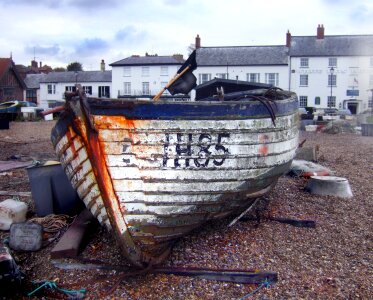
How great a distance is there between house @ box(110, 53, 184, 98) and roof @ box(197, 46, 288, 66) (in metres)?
3.36

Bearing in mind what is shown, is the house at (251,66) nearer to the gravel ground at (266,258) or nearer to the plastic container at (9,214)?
the gravel ground at (266,258)

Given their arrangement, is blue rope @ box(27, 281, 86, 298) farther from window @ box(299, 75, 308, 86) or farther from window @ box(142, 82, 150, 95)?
window @ box(299, 75, 308, 86)

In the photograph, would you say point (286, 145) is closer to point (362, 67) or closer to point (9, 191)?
point (9, 191)

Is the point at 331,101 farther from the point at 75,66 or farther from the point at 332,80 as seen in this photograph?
the point at 75,66

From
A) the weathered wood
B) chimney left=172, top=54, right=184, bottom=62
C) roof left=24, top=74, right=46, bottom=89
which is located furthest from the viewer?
roof left=24, top=74, right=46, bottom=89

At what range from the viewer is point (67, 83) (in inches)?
2388

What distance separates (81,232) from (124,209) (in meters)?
1.08

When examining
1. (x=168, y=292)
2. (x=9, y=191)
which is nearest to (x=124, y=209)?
(x=168, y=292)

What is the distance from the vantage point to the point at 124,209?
409cm

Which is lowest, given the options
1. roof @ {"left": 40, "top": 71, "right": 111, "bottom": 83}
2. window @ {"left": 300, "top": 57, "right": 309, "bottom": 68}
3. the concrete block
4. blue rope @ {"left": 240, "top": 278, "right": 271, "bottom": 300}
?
blue rope @ {"left": 240, "top": 278, "right": 271, "bottom": 300}

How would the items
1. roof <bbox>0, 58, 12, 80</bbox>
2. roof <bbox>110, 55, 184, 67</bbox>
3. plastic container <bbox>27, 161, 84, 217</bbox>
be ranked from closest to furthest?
plastic container <bbox>27, 161, 84, 217</bbox> → roof <bbox>0, 58, 12, 80</bbox> → roof <bbox>110, 55, 184, 67</bbox>

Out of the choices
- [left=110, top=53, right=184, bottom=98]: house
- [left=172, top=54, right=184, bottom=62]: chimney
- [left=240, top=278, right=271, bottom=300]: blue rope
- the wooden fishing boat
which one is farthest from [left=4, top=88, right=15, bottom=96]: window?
[left=240, top=278, right=271, bottom=300]: blue rope

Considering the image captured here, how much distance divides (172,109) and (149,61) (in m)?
51.9

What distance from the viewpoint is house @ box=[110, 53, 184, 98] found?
Answer: 53.7 meters
